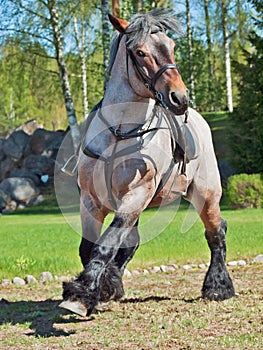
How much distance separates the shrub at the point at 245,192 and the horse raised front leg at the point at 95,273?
45.8ft

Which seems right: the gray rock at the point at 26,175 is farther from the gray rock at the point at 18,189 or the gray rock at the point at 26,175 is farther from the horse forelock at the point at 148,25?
the horse forelock at the point at 148,25

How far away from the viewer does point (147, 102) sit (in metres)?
5.17

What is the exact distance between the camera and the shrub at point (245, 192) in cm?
1850

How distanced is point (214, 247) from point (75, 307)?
254 cm

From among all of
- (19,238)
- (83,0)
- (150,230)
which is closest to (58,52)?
(83,0)

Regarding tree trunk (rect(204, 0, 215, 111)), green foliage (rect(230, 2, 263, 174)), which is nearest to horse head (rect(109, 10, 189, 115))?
green foliage (rect(230, 2, 263, 174))

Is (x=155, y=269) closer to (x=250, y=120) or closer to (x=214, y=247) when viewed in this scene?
(x=214, y=247)

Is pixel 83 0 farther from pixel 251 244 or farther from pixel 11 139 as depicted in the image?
pixel 251 244

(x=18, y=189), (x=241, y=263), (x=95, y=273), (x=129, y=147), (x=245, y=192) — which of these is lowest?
(x=18, y=189)

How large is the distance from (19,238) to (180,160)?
26.5 ft

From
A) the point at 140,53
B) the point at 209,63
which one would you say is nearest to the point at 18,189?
the point at 209,63

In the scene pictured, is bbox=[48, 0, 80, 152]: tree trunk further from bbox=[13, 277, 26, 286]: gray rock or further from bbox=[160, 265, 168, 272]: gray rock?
bbox=[13, 277, 26, 286]: gray rock

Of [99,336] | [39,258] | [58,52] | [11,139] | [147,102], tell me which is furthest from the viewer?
[11,139]

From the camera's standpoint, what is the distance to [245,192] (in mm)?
18719
